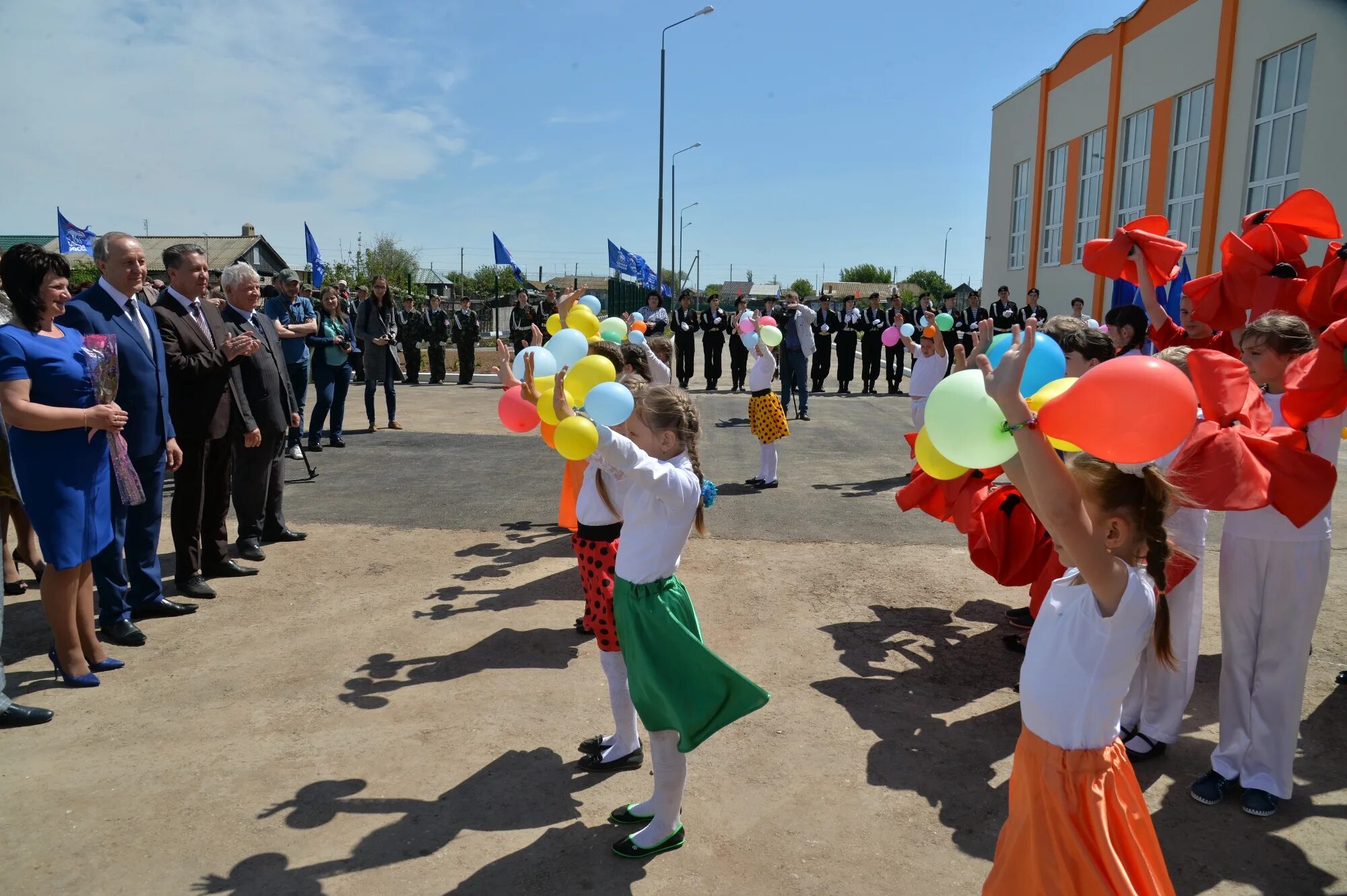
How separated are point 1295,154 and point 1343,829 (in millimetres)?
17164

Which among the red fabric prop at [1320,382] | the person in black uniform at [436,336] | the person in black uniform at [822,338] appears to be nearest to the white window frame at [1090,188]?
the person in black uniform at [822,338]

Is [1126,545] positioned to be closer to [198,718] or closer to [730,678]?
[730,678]

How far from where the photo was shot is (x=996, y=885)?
2.28m

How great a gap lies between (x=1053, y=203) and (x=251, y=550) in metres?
26.4

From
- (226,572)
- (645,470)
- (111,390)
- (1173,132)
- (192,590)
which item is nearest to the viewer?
(645,470)

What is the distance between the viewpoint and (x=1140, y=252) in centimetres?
429

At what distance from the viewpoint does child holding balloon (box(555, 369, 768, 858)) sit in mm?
2918

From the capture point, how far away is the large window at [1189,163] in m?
18.8

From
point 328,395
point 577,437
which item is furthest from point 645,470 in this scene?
point 328,395

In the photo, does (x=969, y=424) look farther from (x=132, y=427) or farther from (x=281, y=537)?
(x=281, y=537)

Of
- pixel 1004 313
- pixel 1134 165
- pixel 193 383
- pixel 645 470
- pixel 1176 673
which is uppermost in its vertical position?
pixel 1134 165

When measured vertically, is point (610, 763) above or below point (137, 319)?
below

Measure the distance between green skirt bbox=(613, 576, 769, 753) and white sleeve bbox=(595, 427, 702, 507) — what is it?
1.12 ft

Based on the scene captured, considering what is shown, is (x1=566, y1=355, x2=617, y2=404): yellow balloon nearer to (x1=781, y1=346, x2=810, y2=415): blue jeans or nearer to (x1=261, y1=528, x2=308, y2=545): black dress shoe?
(x1=261, y1=528, x2=308, y2=545): black dress shoe
